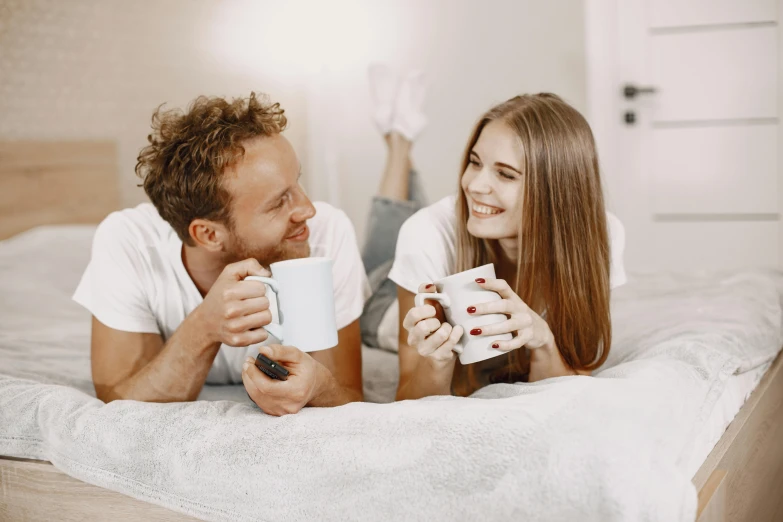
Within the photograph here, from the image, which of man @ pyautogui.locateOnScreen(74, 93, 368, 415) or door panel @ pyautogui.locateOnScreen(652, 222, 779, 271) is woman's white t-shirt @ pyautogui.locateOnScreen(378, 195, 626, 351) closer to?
man @ pyautogui.locateOnScreen(74, 93, 368, 415)

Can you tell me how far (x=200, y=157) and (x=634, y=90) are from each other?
2117 millimetres

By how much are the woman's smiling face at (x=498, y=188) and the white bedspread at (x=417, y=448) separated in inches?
10.2

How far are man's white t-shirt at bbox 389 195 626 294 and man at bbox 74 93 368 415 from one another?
0.11 meters

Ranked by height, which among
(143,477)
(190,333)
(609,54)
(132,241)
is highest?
(609,54)

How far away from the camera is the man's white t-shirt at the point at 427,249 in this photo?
1249 millimetres

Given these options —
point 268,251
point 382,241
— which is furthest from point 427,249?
point 382,241

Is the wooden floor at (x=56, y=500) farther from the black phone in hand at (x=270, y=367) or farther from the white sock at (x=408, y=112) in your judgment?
the white sock at (x=408, y=112)

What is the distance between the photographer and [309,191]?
3146 millimetres

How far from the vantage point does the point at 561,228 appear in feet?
3.90

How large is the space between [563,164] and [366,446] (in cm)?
54

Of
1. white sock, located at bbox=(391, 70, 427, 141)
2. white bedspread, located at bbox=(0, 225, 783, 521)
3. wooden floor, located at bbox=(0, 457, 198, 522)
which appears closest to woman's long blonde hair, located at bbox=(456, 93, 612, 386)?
white bedspread, located at bbox=(0, 225, 783, 521)

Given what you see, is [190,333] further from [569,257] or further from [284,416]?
[569,257]

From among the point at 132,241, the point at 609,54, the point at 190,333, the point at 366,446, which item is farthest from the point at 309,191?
the point at 366,446

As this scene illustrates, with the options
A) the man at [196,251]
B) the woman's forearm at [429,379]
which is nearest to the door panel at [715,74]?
the man at [196,251]
